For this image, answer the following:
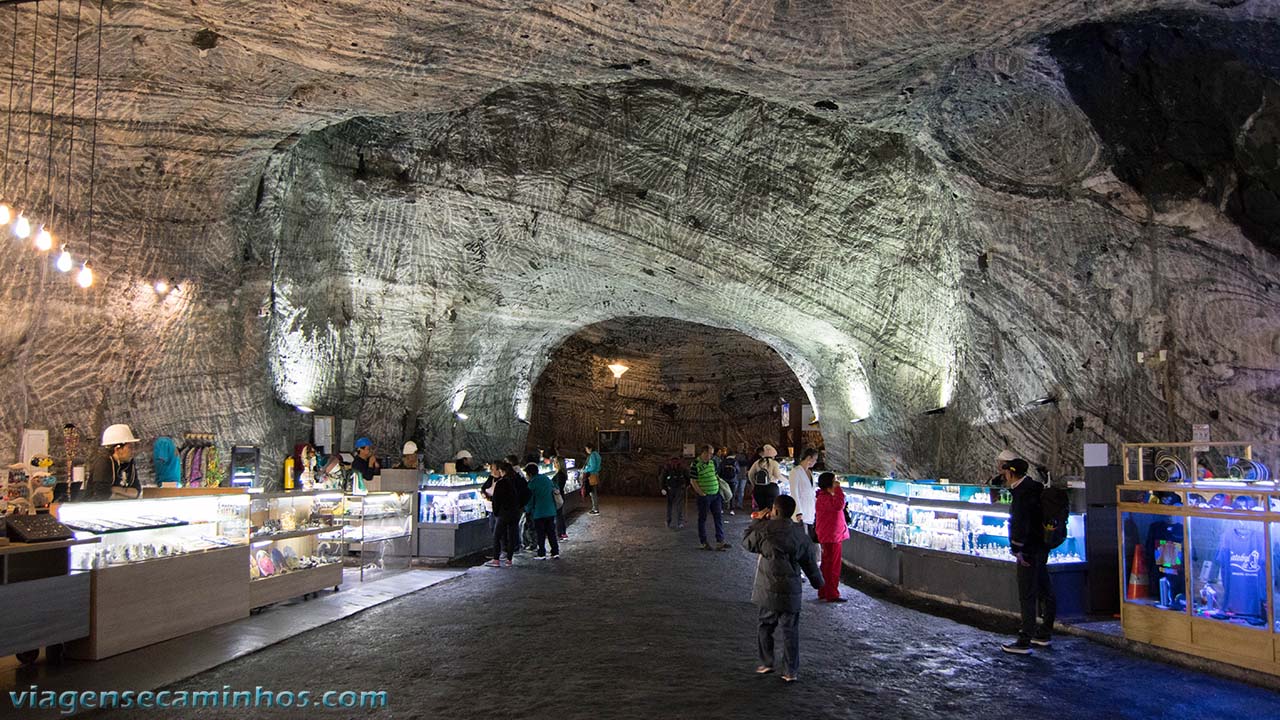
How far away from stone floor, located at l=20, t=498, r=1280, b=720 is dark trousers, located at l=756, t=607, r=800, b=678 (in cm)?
12

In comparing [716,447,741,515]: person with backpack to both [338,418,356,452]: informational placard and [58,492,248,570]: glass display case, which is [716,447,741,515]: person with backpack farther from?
[58,492,248,570]: glass display case

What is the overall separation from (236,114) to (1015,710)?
→ 944cm

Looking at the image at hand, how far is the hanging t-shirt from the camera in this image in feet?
19.0

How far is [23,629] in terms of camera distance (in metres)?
5.59

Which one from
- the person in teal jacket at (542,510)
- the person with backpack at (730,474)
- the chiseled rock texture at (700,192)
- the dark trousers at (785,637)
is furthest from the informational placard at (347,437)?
the dark trousers at (785,637)

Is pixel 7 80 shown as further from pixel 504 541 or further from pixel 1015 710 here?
pixel 1015 710

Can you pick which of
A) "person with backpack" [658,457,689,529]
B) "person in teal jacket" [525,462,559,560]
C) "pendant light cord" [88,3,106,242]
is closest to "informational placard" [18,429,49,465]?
"pendant light cord" [88,3,106,242]

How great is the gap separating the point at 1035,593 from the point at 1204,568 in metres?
1.16

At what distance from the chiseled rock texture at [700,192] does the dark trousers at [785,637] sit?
4929 millimetres

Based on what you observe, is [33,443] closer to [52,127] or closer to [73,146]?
[73,146]

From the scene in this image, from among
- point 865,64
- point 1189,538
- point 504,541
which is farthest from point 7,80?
point 1189,538

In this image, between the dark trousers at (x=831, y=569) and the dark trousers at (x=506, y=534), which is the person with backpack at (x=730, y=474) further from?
the dark trousers at (x=831, y=569)

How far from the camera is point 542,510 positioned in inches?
466

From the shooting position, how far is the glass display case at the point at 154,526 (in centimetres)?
640
